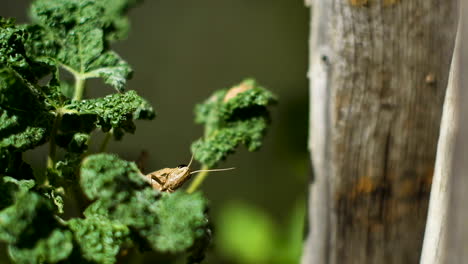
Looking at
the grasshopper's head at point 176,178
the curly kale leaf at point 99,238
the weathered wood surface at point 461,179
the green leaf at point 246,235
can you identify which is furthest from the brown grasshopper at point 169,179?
the green leaf at point 246,235

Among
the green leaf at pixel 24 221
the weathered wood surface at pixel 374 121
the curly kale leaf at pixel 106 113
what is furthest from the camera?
the weathered wood surface at pixel 374 121

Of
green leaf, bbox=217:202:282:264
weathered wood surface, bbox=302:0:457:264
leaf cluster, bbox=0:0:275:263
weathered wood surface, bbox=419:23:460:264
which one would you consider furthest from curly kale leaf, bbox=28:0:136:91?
green leaf, bbox=217:202:282:264

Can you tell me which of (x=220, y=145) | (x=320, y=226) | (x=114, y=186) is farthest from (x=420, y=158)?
(x=114, y=186)

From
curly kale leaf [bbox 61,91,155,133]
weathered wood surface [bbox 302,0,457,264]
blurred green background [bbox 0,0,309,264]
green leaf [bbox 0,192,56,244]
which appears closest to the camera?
green leaf [bbox 0,192,56,244]

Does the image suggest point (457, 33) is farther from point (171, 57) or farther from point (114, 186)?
point (171, 57)

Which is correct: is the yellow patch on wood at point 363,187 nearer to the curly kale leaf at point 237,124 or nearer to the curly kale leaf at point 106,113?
the curly kale leaf at point 237,124

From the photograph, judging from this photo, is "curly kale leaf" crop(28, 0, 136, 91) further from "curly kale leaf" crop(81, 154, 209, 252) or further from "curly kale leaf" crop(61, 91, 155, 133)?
"curly kale leaf" crop(81, 154, 209, 252)

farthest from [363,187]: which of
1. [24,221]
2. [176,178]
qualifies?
[24,221]
